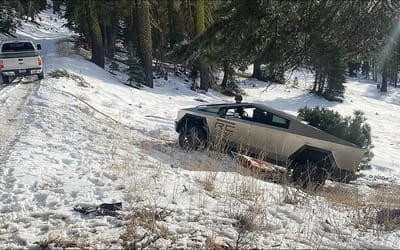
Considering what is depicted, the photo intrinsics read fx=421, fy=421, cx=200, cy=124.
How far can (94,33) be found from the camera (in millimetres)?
26359

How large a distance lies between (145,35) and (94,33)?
3.40 m

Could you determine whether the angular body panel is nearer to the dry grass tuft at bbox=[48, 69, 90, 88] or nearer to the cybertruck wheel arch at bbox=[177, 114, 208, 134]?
the cybertruck wheel arch at bbox=[177, 114, 208, 134]

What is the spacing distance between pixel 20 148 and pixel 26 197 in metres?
2.95

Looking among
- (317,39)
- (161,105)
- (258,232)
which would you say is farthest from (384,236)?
(161,105)

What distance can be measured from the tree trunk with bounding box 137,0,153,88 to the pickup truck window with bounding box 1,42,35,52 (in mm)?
6568

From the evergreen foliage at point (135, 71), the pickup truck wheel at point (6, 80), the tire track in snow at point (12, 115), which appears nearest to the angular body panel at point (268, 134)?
the tire track in snow at point (12, 115)

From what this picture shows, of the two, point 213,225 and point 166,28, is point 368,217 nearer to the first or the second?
point 213,225

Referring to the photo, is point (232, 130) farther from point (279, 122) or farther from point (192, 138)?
point (279, 122)

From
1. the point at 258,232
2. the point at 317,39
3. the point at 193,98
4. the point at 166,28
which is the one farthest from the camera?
the point at 166,28

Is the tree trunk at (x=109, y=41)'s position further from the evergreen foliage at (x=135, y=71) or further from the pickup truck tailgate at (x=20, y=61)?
the pickup truck tailgate at (x=20, y=61)

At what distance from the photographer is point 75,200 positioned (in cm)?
560

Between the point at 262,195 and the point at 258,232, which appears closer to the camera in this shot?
the point at 258,232

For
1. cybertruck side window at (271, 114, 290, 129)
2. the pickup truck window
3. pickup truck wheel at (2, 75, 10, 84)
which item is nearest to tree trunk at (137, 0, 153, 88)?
the pickup truck window

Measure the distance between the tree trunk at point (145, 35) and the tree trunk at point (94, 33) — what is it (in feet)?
9.72
